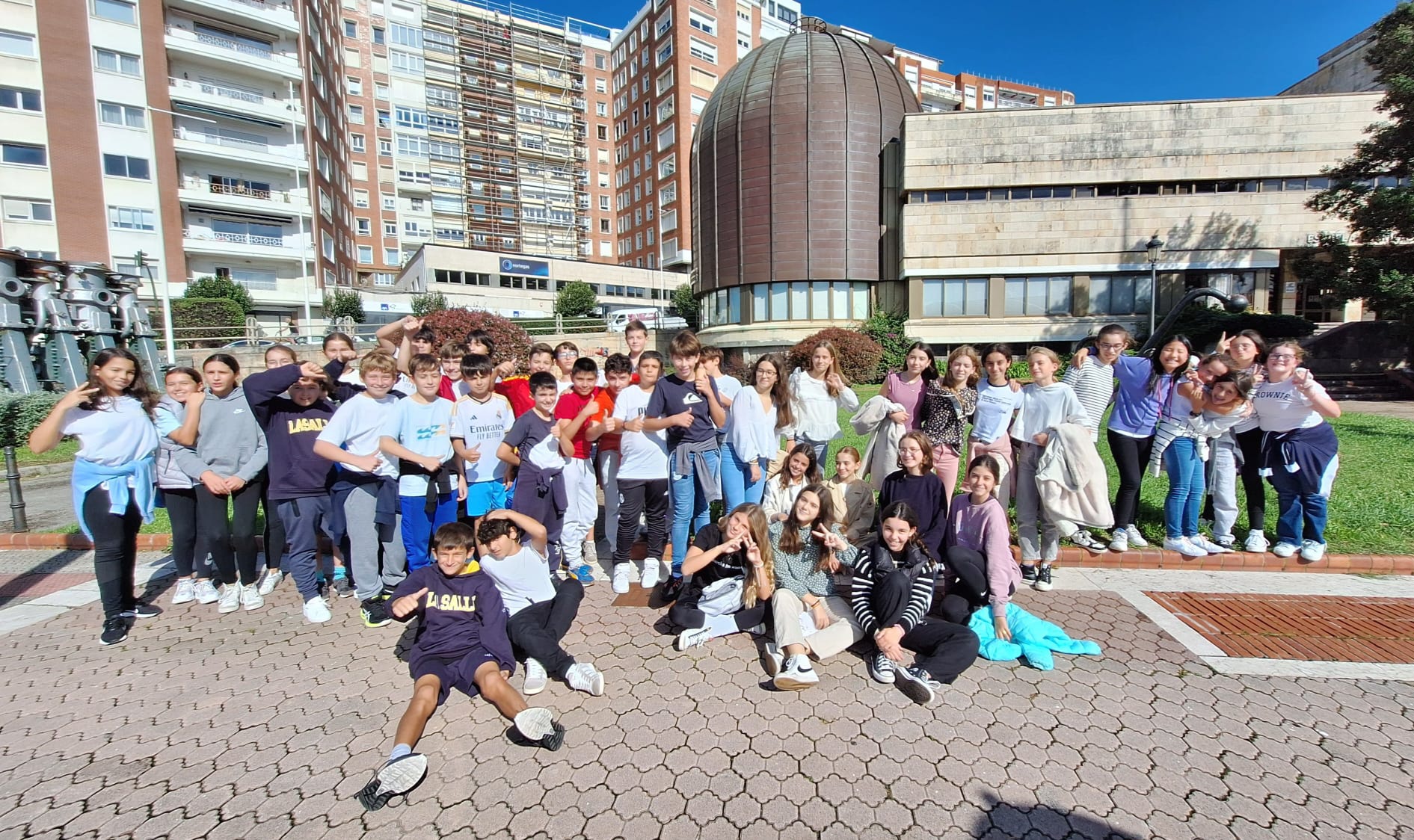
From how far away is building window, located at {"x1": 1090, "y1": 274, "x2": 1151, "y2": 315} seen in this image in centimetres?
2745

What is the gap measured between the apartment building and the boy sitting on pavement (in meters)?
33.5

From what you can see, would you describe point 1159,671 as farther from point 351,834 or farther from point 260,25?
point 260,25

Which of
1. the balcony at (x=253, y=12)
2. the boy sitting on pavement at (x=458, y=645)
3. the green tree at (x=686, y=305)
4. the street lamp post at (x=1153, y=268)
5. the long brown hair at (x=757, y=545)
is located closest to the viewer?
the boy sitting on pavement at (x=458, y=645)

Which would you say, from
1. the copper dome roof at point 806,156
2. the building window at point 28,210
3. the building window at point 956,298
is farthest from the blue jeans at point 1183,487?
the building window at point 28,210

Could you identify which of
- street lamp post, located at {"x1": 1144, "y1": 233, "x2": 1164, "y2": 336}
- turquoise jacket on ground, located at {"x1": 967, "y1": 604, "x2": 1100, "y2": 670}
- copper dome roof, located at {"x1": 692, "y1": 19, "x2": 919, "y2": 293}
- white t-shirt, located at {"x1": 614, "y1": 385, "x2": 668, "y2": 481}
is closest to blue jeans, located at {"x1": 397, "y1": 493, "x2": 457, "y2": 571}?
Result: white t-shirt, located at {"x1": 614, "y1": 385, "x2": 668, "y2": 481}

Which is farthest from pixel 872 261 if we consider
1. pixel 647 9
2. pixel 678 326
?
pixel 647 9

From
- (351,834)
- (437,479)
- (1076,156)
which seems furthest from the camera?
(1076,156)

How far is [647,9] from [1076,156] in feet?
160

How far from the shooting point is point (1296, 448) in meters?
5.08

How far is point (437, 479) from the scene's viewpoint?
Result: 15.7ft

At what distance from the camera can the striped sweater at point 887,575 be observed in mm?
3801

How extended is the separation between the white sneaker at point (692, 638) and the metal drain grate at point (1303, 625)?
3.43 m

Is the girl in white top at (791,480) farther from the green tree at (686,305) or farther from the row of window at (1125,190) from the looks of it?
the green tree at (686,305)

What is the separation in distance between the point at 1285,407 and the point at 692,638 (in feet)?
17.9
